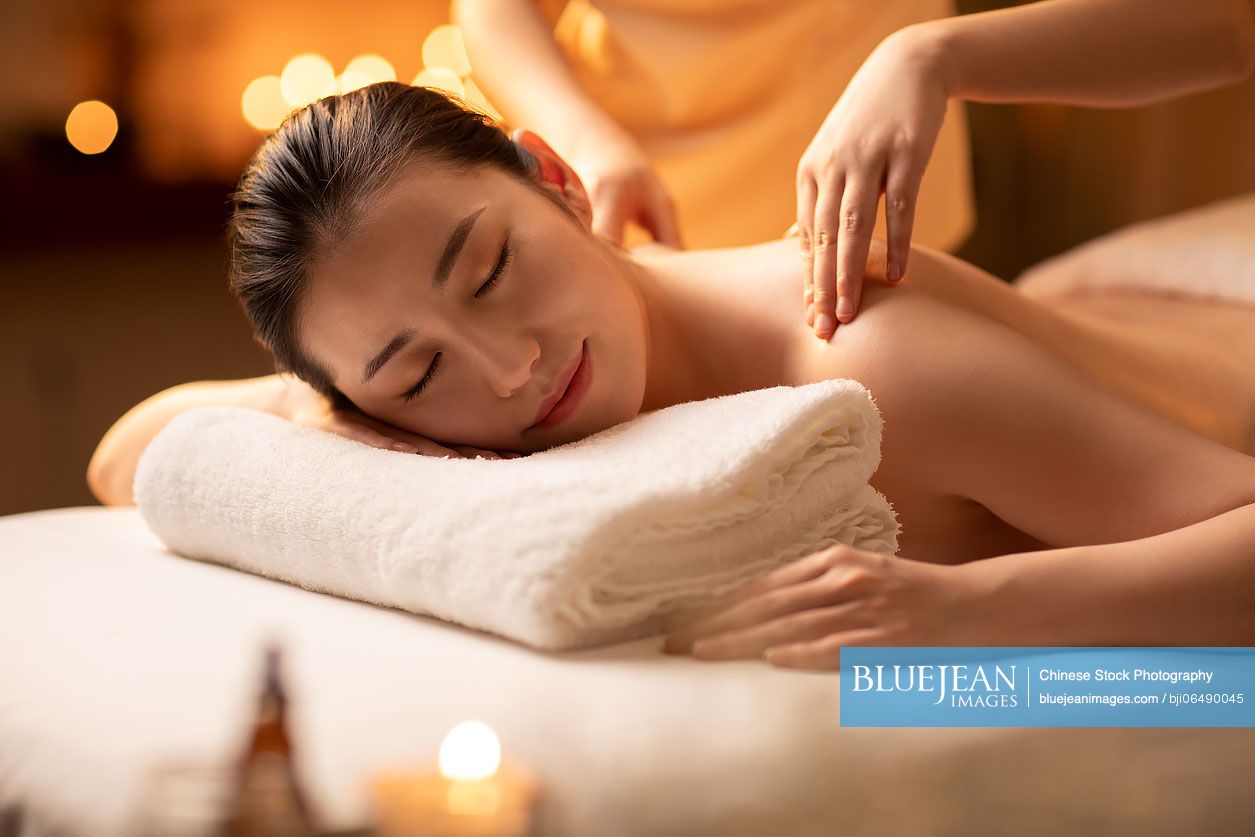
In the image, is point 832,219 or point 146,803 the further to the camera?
point 832,219

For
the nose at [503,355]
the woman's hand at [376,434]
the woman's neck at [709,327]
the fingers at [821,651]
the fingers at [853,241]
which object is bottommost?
the fingers at [821,651]

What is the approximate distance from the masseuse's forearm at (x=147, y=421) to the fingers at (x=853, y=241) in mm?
656

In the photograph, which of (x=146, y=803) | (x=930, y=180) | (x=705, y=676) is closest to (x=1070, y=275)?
(x=930, y=180)

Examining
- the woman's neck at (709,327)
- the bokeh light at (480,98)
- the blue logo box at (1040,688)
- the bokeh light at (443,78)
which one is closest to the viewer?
the blue logo box at (1040,688)

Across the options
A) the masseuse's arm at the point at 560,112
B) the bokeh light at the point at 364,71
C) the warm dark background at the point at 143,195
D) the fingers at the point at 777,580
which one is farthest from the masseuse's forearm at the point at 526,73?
the bokeh light at the point at 364,71

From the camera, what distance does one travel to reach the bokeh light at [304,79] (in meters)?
2.98

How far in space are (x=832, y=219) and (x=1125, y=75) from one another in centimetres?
40

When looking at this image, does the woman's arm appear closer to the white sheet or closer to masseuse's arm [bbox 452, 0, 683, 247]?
the white sheet

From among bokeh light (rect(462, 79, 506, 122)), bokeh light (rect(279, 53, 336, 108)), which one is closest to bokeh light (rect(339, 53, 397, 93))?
bokeh light (rect(279, 53, 336, 108))

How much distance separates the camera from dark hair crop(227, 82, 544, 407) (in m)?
1.00

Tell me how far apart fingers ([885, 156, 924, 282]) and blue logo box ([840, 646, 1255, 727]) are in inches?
14.6

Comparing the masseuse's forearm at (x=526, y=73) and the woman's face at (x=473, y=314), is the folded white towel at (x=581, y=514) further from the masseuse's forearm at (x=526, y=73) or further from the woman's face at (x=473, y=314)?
the masseuse's forearm at (x=526, y=73)

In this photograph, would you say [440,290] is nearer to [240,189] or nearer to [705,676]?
[240,189]

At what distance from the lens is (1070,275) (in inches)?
66.9
